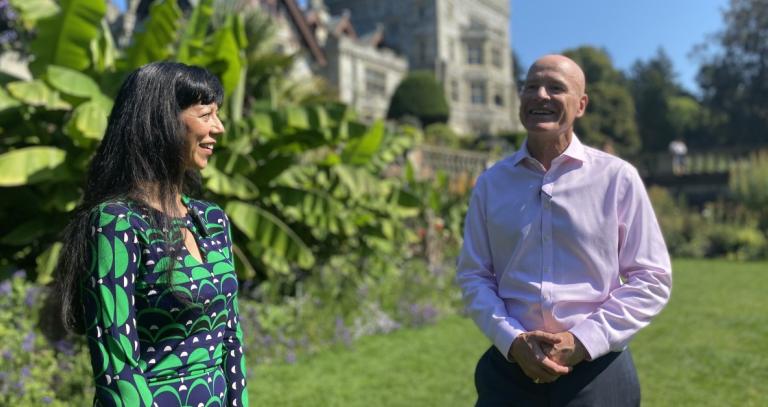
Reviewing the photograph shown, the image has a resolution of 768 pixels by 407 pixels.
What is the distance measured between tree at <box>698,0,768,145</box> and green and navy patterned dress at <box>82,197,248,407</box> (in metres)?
54.3

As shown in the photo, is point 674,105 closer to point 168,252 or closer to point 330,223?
point 330,223

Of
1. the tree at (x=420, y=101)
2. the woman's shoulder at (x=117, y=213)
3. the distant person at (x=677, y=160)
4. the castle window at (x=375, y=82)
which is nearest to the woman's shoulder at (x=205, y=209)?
the woman's shoulder at (x=117, y=213)

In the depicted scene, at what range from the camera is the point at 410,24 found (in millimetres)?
48344

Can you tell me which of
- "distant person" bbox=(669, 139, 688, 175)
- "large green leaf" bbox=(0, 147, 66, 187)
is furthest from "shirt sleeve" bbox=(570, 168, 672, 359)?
"distant person" bbox=(669, 139, 688, 175)

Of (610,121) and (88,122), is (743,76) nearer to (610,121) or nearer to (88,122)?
(610,121)

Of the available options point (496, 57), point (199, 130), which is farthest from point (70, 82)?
point (496, 57)

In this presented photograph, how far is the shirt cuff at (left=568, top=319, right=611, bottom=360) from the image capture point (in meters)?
2.00

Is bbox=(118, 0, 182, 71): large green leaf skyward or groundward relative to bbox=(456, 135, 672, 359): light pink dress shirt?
skyward

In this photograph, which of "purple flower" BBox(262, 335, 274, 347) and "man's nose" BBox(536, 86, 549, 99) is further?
"purple flower" BBox(262, 335, 274, 347)

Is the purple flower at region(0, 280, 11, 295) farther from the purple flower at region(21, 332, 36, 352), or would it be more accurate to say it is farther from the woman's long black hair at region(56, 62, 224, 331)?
the woman's long black hair at region(56, 62, 224, 331)

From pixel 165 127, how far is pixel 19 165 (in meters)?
4.18

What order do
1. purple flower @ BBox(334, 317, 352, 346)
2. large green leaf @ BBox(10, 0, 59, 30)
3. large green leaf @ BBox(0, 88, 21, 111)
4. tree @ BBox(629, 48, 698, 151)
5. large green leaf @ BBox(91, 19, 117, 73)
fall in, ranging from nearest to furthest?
large green leaf @ BBox(0, 88, 21, 111)
large green leaf @ BBox(10, 0, 59, 30)
large green leaf @ BBox(91, 19, 117, 73)
purple flower @ BBox(334, 317, 352, 346)
tree @ BBox(629, 48, 698, 151)

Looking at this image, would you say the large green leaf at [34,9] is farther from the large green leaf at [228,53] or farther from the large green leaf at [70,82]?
the large green leaf at [228,53]

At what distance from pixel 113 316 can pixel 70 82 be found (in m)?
4.23
